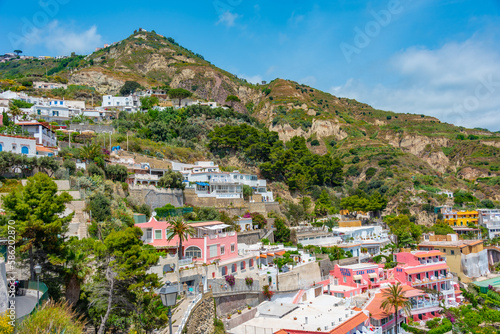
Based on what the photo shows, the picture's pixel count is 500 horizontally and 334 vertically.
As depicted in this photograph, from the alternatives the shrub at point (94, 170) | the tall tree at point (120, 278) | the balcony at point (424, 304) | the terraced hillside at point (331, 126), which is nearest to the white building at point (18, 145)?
the shrub at point (94, 170)

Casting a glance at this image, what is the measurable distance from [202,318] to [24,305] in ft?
21.9

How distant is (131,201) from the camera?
105ft

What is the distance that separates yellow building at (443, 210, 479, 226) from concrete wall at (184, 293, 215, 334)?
5105cm

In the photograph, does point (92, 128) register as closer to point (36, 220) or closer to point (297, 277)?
point (297, 277)

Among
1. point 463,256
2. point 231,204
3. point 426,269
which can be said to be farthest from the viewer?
point 231,204

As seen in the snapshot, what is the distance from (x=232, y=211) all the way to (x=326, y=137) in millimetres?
58296

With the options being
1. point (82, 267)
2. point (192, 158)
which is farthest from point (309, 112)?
point (82, 267)

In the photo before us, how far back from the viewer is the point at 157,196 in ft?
116

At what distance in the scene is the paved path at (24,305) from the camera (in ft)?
36.0

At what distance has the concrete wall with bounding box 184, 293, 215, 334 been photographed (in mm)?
14608

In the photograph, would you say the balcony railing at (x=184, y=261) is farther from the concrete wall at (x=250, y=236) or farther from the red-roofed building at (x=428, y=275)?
the red-roofed building at (x=428, y=275)

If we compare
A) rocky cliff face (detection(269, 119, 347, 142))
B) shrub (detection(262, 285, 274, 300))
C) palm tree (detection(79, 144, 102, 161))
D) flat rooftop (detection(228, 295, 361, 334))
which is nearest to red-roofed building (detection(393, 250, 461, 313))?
flat rooftop (detection(228, 295, 361, 334))

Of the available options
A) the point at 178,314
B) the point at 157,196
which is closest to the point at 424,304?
the point at 178,314

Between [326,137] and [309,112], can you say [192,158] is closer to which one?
[326,137]
